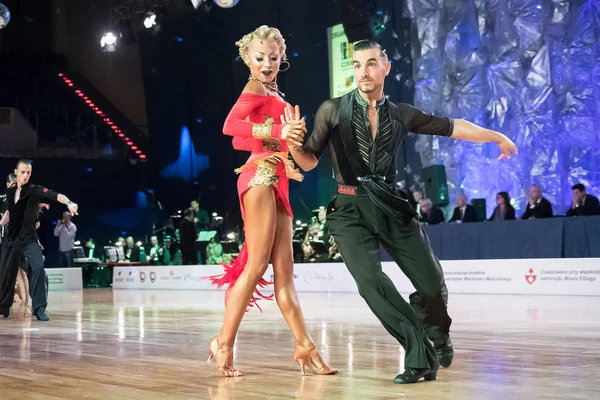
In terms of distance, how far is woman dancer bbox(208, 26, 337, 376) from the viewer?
4.55 meters

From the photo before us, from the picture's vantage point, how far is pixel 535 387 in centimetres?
390

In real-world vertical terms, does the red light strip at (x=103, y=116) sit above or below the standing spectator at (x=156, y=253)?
above

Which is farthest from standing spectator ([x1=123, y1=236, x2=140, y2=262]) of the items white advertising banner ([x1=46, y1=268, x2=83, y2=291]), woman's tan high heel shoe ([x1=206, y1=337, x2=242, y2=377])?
woman's tan high heel shoe ([x1=206, y1=337, x2=242, y2=377])

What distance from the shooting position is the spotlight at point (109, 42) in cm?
2364

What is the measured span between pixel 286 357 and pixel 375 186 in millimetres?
1609

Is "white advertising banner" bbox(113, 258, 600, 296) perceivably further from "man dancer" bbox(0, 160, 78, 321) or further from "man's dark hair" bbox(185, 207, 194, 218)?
"man dancer" bbox(0, 160, 78, 321)

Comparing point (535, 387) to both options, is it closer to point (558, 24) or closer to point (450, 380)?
point (450, 380)

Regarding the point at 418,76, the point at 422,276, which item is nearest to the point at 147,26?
the point at 418,76

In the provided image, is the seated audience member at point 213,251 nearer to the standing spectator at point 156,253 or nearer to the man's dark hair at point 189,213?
the man's dark hair at point 189,213

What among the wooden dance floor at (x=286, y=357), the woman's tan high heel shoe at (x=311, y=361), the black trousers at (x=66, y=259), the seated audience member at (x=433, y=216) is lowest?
the wooden dance floor at (x=286, y=357)

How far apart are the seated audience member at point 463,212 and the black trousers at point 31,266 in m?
8.06

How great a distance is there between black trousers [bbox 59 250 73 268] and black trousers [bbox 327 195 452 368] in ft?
56.8

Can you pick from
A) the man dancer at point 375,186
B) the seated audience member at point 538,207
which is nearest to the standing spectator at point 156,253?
the seated audience member at point 538,207

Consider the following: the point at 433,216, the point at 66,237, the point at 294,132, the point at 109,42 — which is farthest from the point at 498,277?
the point at 109,42
